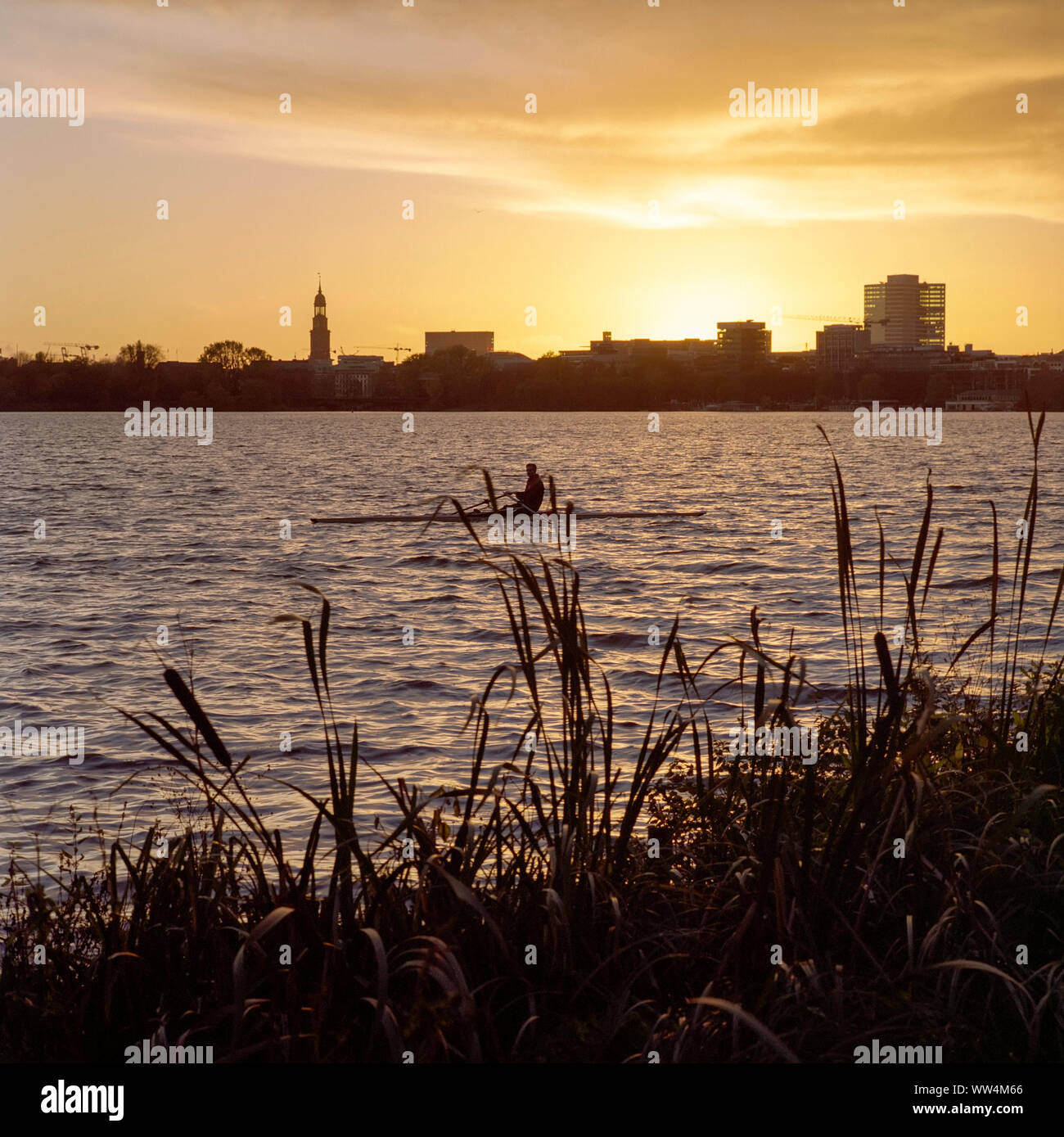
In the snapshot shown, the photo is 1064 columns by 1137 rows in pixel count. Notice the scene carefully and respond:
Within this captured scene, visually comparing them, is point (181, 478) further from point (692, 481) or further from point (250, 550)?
point (250, 550)

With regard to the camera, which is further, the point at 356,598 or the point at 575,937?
the point at 356,598

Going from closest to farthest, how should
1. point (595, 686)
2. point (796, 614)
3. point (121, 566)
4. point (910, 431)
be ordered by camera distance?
point (595, 686) → point (796, 614) → point (121, 566) → point (910, 431)

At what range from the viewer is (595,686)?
14.9m

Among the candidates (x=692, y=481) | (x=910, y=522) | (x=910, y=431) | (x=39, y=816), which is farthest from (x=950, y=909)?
(x=910, y=431)

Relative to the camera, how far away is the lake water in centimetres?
1249

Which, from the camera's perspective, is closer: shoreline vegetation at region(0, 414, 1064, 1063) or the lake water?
shoreline vegetation at region(0, 414, 1064, 1063)

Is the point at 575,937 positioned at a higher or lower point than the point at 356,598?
higher

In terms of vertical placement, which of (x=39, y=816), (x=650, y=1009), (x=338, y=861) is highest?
(x=338, y=861)

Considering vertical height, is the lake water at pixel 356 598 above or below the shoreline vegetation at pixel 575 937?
below

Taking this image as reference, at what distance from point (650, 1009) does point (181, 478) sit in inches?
2864

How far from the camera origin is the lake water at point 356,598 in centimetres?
1249

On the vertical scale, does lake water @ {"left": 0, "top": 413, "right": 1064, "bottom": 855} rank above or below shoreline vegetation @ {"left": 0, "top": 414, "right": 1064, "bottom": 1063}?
below

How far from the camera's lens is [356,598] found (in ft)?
83.6

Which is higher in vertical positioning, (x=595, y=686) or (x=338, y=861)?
(x=338, y=861)
